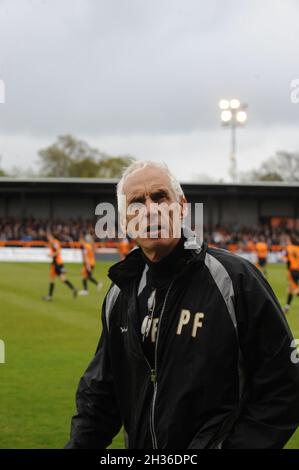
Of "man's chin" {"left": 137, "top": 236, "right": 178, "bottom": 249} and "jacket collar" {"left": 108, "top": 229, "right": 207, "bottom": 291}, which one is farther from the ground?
"man's chin" {"left": 137, "top": 236, "right": 178, "bottom": 249}

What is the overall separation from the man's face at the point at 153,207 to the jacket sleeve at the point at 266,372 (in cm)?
35

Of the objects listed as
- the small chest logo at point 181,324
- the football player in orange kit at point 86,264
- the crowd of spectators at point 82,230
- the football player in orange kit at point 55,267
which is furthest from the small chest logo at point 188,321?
the crowd of spectators at point 82,230

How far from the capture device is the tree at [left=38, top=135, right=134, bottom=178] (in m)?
75.9

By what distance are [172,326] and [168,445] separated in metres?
0.41

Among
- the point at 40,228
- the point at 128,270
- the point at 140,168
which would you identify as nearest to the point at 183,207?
the point at 140,168

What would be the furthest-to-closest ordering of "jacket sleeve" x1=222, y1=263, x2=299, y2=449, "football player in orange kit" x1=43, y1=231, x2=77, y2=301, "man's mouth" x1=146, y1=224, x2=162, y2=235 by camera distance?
"football player in orange kit" x1=43, y1=231, x2=77, y2=301, "man's mouth" x1=146, y1=224, x2=162, y2=235, "jacket sleeve" x1=222, y1=263, x2=299, y2=449

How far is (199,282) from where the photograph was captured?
271 centimetres

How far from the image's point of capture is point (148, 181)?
2.78 meters

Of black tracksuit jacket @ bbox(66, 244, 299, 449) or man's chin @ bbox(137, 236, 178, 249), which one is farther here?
man's chin @ bbox(137, 236, 178, 249)

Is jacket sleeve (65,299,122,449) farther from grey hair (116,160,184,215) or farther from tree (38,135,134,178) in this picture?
tree (38,135,134,178)

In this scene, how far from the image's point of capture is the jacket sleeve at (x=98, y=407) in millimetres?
2982

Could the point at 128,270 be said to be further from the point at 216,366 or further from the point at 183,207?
the point at 216,366

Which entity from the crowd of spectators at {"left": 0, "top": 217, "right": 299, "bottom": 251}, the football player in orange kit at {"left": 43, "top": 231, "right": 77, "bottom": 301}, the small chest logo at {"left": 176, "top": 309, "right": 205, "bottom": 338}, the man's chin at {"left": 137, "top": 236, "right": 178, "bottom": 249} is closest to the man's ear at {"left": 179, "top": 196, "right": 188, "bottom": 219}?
the man's chin at {"left": 137, "top": 236, "right": 178, "bottom": 249}

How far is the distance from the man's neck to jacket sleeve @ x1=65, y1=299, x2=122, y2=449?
0.37 meters
